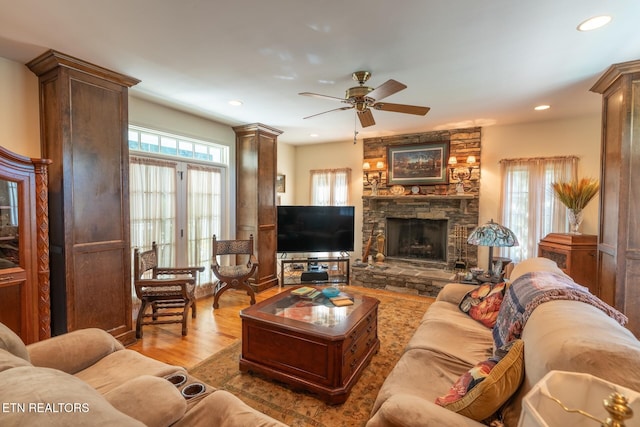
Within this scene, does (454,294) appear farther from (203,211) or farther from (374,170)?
(203,211)

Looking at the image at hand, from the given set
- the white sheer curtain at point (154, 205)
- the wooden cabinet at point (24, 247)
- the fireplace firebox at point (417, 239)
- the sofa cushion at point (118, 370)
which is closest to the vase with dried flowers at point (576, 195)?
the fireplace firebox at point (417, 239)

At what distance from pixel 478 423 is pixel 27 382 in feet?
4.86

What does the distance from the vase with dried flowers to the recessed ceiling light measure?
237cm

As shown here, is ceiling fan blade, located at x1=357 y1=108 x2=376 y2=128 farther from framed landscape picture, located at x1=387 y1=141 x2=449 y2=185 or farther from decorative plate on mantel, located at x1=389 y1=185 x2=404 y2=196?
decorative plate on mantel, located at x1=389 y1=185 x2=404 y2=196

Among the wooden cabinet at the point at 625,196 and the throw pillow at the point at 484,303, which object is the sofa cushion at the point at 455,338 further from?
the wooden cabinet at the point at 625,196

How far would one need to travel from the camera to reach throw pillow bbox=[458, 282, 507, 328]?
7.63 feet

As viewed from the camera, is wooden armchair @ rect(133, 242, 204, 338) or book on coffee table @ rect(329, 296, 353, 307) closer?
book on coffee table @ rect(329, 296, 353, 307)

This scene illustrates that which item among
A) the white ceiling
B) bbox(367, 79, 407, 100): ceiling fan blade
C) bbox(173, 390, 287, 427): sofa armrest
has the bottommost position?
bbox(173, 390, 287, 427): sofa armrest

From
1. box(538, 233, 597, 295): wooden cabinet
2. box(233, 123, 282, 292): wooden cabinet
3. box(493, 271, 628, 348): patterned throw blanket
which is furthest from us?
box(233, 123, 282, 292): wooden cabinet

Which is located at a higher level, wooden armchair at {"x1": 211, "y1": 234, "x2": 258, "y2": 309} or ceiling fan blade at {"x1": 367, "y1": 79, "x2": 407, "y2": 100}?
ceiling fan blade at {"x1": 367, "y1": 79, "x2": 407, "y2": 100}

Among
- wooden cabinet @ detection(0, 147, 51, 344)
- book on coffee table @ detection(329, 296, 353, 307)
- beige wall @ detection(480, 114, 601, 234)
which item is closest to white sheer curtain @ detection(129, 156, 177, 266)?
wooden cabinet @ detection(0, 147, 51, 344)

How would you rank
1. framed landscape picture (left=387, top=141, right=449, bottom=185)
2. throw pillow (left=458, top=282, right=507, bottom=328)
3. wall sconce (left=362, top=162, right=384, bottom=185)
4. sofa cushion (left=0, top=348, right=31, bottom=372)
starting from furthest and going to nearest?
wall sconce (left=362, top=162, right=384, bottom=185), framed landscape picture (left=387, top=141, right=449, bottom=185), throw pillow (left=458, top=282, right=507, bottom=328), sofa cushion (left=0, top=348, right=31, bottom=372)

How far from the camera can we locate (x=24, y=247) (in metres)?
2.30

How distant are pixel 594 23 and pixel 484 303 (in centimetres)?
215
